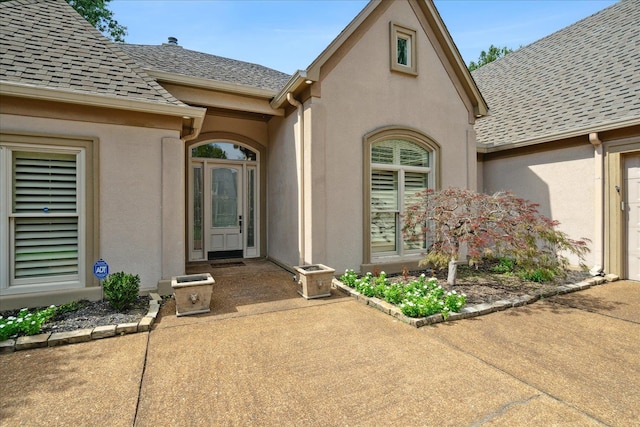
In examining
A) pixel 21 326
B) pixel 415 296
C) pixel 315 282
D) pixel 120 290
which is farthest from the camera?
pixel 315 282

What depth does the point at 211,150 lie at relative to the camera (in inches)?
304

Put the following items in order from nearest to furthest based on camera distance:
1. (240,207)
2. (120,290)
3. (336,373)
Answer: (336,373), (120,290), (240,207)

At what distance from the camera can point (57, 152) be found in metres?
4.45

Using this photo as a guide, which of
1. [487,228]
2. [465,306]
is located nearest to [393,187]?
[487,228]

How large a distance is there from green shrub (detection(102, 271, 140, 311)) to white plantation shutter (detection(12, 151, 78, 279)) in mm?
817

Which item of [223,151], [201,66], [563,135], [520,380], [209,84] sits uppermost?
[201,66]

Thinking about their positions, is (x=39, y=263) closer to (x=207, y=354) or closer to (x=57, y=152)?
(x=57, y=152)

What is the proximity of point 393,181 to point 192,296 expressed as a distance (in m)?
4.49

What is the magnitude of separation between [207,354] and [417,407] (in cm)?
203

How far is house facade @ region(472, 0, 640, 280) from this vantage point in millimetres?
6316

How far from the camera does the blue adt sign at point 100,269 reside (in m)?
4.34

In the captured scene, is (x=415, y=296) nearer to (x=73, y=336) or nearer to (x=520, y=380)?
(x=520, y=380)

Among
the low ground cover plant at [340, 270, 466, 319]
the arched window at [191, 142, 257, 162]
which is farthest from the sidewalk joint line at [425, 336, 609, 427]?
the arched window at [191, 142, 257, 162]

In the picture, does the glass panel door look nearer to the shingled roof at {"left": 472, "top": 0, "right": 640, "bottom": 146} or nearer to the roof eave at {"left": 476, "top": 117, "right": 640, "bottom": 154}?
the roof eave at {"left": 476, "top": 117, "right": 640, "bottom": 154}
